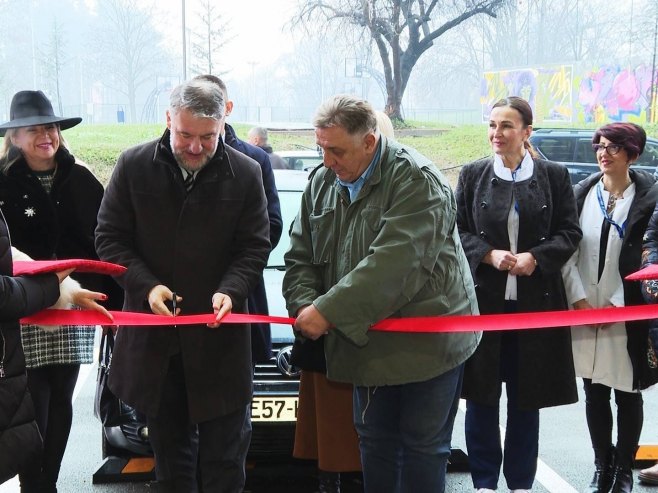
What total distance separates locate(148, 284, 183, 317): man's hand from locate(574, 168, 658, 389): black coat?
2237 mm

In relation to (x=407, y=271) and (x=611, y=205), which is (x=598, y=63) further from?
(x=407, y=271)

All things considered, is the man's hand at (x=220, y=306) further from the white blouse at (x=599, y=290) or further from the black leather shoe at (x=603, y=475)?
the black leather shoe at (x=603, y=475)

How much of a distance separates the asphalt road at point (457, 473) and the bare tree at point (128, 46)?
448 centimetres

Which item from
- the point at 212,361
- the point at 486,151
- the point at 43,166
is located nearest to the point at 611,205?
the point at 212,361

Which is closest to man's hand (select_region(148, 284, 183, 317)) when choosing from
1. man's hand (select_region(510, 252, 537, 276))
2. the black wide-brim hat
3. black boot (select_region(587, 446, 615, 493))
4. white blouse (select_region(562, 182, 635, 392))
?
the black wide-brim hat

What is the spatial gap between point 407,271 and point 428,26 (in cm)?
672

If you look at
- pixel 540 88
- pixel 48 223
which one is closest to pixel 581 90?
pixel 540 88

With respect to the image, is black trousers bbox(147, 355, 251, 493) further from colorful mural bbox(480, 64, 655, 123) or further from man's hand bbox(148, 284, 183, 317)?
colorful mural bbox(480, 64, 655, 123)

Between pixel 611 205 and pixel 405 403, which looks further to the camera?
pixel 611 205

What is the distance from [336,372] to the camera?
10.1 feet

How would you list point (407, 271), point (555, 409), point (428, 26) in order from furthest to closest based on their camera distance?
1. point (428, 26)
2. point (555, 409)
3. point (407, 271)

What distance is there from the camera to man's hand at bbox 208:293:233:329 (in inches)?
118

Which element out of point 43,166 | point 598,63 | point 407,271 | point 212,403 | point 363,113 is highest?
point 598,63

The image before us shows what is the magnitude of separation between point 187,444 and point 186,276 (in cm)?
72
